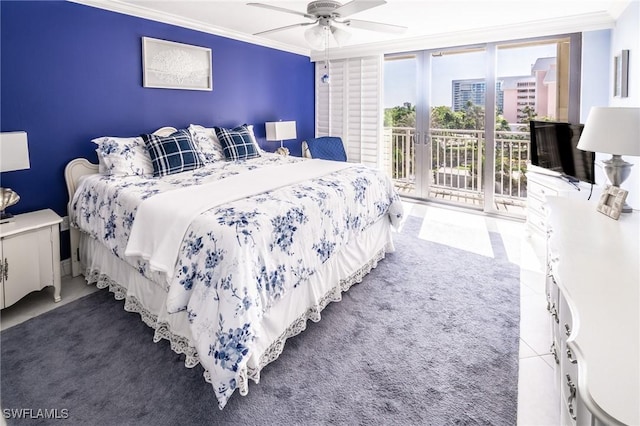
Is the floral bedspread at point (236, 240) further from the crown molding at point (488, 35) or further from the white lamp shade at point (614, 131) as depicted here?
the crown molding at point (488, 35)

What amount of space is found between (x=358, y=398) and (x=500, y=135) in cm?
440

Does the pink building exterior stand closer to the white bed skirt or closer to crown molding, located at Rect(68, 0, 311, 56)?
the white bed skirt

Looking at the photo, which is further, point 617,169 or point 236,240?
point 617,169

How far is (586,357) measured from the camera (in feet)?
2.89

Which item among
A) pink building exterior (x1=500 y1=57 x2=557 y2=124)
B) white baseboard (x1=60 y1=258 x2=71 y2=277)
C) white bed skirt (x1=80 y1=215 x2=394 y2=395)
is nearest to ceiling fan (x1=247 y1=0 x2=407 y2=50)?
white bed skirt (x1=80 y1=215 x2=394 y2=395)

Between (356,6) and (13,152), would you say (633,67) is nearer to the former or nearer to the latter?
(356,6)

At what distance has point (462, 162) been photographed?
5.50 meters

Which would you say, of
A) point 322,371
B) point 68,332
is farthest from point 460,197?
point 68,332

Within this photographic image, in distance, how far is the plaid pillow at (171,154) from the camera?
3170 mm

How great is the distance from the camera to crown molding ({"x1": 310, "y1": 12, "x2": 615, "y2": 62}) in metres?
3.76

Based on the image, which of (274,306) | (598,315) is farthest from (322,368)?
(598,315)

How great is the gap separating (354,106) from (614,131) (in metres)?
4.20

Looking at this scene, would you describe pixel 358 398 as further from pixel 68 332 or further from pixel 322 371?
pixel 68 332

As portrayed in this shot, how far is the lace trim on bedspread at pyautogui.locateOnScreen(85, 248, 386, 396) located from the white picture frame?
2.03 metres
